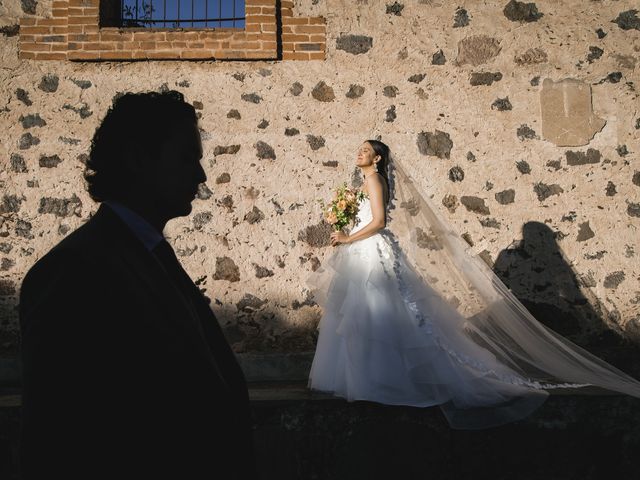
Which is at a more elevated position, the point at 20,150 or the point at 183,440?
the point at 20,150

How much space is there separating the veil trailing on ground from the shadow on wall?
2.63ft

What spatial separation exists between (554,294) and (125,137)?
433cm

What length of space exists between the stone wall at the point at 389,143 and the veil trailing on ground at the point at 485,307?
36.4 inches

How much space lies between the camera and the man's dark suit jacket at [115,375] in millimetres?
978

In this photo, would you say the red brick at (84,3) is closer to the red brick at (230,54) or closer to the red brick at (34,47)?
the red brick at (34,47)

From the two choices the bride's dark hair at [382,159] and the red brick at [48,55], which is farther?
the red brick at [48,55]

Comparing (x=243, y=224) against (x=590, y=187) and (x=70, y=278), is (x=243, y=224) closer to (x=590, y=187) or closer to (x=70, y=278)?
(x=590, y=187)

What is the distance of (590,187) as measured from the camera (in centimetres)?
490

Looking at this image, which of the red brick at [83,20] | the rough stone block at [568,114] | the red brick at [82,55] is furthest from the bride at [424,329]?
the red brick at [83,20]

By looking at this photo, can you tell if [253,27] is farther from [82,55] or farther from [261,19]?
[82,55]

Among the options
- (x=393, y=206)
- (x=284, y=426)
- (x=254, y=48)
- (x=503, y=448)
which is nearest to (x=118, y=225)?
(x=284, y=426)

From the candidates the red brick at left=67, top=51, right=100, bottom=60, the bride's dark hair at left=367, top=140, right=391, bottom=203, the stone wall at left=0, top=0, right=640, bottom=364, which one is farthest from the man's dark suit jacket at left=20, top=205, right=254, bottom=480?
the red brick at left=67, top=51, right=100, bottom=60

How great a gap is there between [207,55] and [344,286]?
2415mm

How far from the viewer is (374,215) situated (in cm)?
394
